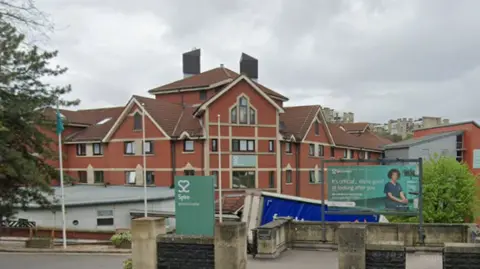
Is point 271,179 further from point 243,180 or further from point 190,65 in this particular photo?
point 190,65

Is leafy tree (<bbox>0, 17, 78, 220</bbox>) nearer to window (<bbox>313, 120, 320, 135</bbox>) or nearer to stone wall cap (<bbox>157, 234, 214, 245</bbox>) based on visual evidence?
stone wall cap (<bbox>157, 234, 214, 245</bbox>)

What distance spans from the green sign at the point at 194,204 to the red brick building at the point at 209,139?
22.6m

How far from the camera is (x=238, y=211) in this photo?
26.9 meters

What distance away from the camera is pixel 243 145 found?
39781 millimetres

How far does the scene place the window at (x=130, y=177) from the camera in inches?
1647

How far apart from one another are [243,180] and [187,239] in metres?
29.5

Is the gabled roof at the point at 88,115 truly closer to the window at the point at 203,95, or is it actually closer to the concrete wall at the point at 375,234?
the window at the point at 203,95

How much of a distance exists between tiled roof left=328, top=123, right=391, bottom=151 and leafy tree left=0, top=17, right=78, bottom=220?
37.7m

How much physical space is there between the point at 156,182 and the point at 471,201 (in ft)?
86.2

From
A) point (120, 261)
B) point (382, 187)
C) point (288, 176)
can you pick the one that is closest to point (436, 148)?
point (288, 176)

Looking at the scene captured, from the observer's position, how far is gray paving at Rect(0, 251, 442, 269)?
12818 mm

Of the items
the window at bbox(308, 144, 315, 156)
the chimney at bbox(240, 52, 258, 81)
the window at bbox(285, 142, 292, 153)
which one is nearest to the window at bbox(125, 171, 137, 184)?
the window at bbox(285, 142, 292, 153)

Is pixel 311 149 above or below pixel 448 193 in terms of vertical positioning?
above

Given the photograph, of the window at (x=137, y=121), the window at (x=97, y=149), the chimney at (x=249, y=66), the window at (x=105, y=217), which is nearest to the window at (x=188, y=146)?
the window at (x=137, y=121)
